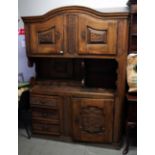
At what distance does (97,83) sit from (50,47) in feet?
2.80

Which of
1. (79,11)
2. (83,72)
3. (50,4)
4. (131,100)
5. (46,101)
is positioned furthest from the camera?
(50,4)

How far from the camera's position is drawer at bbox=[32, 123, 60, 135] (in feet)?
7.99

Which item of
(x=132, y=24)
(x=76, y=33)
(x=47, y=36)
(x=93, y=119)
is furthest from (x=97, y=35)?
(x=93, y=119)

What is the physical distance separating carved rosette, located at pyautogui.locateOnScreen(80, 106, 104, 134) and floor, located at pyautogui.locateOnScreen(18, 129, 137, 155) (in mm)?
238

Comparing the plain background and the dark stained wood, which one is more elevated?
the dark stained wood

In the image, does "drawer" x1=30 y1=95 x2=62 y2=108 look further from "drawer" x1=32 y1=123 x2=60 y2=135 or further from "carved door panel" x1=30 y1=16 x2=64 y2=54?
"carved door panel" x1=30 y1=16 x2=64 y2=54

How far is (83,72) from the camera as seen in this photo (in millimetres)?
2539

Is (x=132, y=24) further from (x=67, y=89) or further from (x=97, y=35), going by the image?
(x=67, y=89)

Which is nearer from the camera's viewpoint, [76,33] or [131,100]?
[131,100]

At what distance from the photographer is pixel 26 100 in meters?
2.54

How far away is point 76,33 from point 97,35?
0.26 m

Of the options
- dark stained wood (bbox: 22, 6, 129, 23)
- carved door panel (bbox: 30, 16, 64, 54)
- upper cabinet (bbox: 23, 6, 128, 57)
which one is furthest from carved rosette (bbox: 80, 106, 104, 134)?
dark stained wood (bbox: 22, 6, 129, 23)
